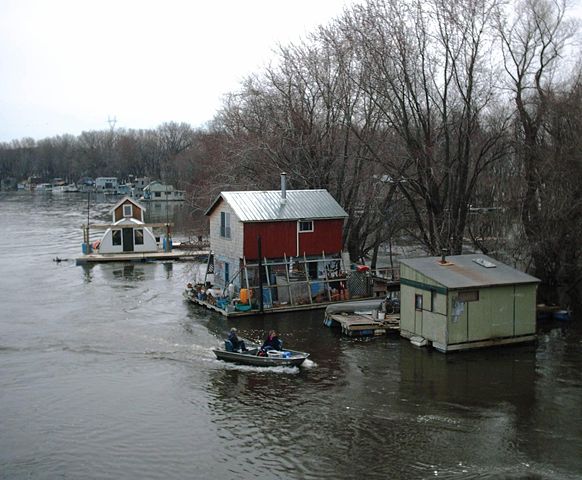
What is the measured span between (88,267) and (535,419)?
3714 cm

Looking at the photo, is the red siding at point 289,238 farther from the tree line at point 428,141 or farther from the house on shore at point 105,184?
the house on shore at point 105,184

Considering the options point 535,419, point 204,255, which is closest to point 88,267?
point 204,255

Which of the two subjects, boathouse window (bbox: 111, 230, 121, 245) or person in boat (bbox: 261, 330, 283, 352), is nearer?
person in boat (bbox: 261, 330, 283, 352)

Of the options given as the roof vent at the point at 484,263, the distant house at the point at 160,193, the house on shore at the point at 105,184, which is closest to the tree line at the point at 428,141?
the roof vent at the point at 484,263

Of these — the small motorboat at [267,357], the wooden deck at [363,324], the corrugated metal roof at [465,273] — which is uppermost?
the corrugated metal roof at [465,273]

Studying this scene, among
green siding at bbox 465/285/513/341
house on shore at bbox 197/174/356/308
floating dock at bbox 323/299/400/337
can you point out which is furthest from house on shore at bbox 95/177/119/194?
green siding at bbox 465/285/513/341

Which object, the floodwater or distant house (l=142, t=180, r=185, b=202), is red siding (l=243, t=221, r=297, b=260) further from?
distant house (l=142, t=180, r=185, b=202)

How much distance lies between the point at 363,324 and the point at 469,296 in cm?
513

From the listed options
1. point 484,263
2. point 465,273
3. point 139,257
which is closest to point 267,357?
point 465,273

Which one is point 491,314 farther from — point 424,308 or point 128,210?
point 128,210

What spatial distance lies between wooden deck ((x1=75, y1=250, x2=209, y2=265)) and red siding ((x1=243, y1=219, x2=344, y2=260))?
1997 cm

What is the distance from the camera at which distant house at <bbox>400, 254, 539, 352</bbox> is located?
90.6ft

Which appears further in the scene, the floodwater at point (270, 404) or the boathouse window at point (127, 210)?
the boathouse window at point (127, 210)

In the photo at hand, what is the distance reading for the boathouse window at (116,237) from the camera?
56.3 m
